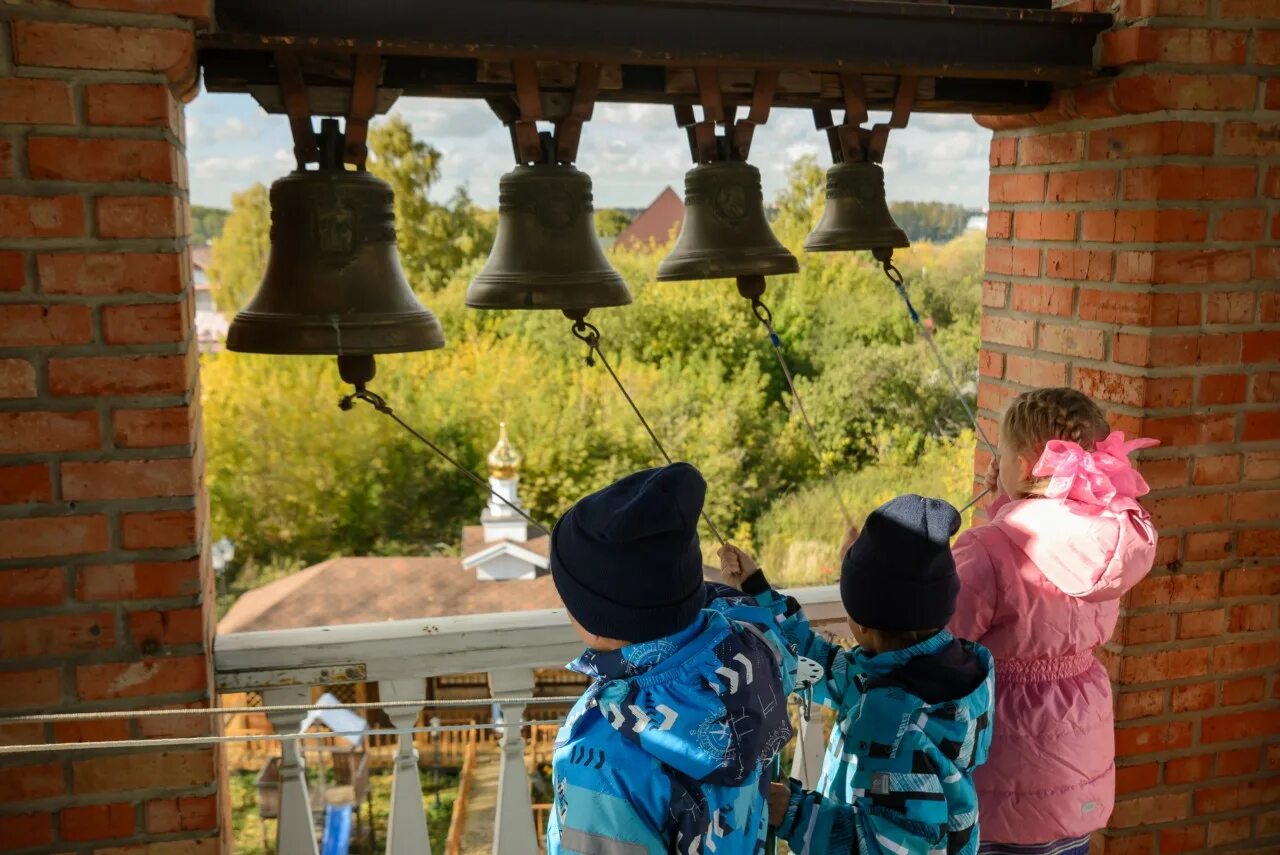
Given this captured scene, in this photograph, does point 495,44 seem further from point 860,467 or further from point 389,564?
point 860,467

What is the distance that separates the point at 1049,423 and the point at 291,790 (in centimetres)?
132

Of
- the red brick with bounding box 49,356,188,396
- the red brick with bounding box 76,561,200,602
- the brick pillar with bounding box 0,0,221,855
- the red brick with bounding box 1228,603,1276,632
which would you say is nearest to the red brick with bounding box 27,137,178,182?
the brick pillar with bounding box 0,0,221,855

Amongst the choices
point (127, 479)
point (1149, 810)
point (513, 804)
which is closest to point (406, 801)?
point (513, 804)

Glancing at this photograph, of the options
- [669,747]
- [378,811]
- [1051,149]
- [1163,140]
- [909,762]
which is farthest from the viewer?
[378,811]

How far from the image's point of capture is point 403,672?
69.7 inches

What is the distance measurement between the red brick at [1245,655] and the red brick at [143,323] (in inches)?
74.6

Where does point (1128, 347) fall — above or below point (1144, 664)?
above

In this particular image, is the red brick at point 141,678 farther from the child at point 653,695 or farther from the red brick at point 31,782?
the child at point 653,695

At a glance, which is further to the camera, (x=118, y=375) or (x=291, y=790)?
(x=291, y=790)

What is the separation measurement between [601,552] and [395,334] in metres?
0.50

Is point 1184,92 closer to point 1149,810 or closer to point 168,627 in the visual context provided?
point 1149,810

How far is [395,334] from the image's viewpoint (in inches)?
57.8

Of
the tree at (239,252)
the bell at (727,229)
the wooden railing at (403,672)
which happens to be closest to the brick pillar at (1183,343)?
the bell at (727,229)

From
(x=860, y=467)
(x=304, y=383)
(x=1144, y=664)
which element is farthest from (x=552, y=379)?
(x=1144, y=664)
